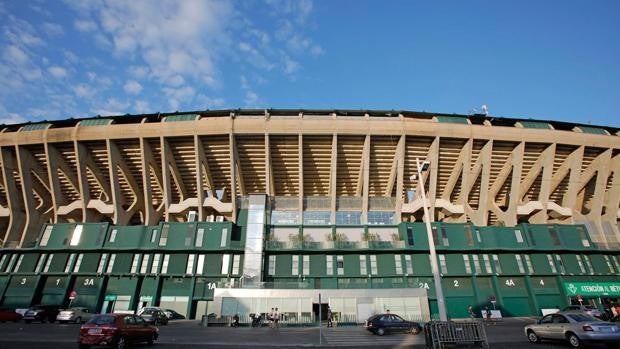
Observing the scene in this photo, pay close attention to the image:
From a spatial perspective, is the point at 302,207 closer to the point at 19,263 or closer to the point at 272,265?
the point at 272,265

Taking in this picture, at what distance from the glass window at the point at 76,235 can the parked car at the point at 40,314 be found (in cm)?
1093

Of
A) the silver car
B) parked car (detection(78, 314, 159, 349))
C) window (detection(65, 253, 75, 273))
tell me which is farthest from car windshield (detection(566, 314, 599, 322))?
window (detection(65, 253, 75, 273))

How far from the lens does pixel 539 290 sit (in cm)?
3666

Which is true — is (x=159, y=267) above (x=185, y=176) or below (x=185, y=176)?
below

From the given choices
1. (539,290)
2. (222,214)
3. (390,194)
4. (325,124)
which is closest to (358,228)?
(390,194)

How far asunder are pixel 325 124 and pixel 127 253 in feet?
88.1

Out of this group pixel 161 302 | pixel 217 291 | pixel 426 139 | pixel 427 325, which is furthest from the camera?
pixel 426 139

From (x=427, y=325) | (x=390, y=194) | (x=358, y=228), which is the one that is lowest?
(x=427, y=325)

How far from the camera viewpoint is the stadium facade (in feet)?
118

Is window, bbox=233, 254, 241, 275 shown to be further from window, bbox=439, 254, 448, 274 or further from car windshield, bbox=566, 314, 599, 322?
car windshield, bbox=566, 314, 599, 322

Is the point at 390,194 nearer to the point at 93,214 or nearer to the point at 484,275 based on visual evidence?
the point at 484,275

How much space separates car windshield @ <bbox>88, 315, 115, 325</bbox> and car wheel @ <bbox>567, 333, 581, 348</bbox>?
1722 centimetres

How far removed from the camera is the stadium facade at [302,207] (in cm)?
3606

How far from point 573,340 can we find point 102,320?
1759 centimetres
